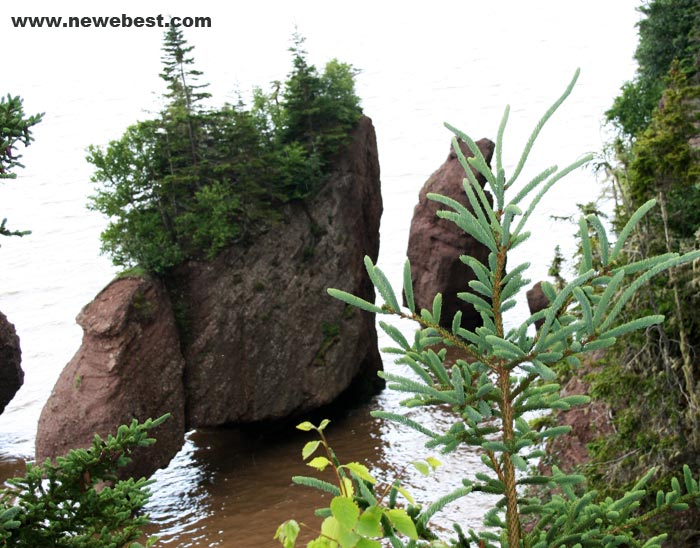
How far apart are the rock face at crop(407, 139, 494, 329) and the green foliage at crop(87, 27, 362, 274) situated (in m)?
6.24

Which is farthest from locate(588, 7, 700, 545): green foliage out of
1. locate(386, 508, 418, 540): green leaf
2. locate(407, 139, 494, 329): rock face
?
locate(407, 139, 494, 329): rock face

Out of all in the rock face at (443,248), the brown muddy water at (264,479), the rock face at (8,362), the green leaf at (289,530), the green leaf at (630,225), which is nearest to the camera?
the green leaf at (289,530)

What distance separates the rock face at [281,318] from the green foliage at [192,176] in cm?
54

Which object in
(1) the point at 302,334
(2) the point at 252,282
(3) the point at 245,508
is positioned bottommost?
(3) the point at 245,508

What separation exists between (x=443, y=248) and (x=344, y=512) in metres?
22.3

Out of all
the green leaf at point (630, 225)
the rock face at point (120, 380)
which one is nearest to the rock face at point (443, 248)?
the rock face at point (120, 380)

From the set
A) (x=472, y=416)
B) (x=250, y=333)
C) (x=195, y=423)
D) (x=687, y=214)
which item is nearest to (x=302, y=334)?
(x=250, y=333)

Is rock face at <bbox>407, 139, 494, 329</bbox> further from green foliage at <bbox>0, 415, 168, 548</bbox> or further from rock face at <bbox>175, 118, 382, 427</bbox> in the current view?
green foliage at <bbox>0, 415, 168, 548</bbox>

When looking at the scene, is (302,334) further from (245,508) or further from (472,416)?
(472,416)

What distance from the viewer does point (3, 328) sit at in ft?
64.1

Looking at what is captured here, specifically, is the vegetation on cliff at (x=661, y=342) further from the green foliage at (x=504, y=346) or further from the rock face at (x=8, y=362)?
the rock face at (x=8, y=362)

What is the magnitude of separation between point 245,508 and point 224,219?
19.0 ft

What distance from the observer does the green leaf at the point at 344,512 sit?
202cm

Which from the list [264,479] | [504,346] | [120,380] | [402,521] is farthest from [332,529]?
[264,479]
